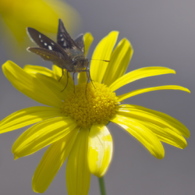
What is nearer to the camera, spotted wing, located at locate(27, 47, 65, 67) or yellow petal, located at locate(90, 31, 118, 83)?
spotted wing, located at locate(27, 47, 65, 67)

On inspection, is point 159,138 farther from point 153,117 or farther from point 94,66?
point 94,66

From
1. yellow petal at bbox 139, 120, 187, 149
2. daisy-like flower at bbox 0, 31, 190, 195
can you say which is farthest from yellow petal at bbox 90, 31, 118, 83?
yellow petal at bbox 139, 120, 187, 149

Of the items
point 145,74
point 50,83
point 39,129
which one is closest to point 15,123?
point 39,129

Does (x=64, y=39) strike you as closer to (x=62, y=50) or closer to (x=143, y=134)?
(x=62, y=50)

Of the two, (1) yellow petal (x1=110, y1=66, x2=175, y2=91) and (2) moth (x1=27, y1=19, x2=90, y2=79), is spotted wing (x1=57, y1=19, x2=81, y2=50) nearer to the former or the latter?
(2) moth (x1=27, y1=19, x2=90, y2=79)

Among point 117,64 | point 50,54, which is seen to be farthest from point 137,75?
point 50,54

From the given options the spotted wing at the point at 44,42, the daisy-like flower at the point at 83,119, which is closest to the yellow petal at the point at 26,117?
the daisy-like flower at the point at 83,119
